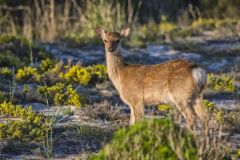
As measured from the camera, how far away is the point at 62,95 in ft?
34.1

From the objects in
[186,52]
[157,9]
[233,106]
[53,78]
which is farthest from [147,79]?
[157,9]

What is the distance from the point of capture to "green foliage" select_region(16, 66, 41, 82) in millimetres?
11672

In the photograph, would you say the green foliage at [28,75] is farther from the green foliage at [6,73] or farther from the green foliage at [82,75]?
the green foliage at [82,75]

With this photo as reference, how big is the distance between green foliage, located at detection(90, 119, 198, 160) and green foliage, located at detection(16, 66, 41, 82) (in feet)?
18.4

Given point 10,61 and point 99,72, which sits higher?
point 10,61

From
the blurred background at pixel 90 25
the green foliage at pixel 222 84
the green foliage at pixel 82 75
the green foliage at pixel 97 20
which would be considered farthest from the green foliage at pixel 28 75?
the green foliage at pixel 97 20

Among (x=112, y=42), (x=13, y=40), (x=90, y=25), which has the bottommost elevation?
(x=112, y=42)

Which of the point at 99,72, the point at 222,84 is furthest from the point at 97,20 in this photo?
the point at 222,84

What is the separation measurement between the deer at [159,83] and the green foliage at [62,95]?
745mm

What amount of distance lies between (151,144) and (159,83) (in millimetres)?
2858

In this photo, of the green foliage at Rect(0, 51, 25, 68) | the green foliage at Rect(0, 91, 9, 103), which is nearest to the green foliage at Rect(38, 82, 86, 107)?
the green foliage at Rect(0, 91, 9, 103)

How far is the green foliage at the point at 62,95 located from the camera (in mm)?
10219

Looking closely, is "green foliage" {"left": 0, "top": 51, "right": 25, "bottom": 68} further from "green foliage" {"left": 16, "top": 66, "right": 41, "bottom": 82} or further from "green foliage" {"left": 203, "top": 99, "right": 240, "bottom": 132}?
"green foliage" {"left": 203, "top": 99, "right": 240, "bottom": 132}

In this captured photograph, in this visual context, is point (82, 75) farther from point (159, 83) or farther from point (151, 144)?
point (151, 144)
